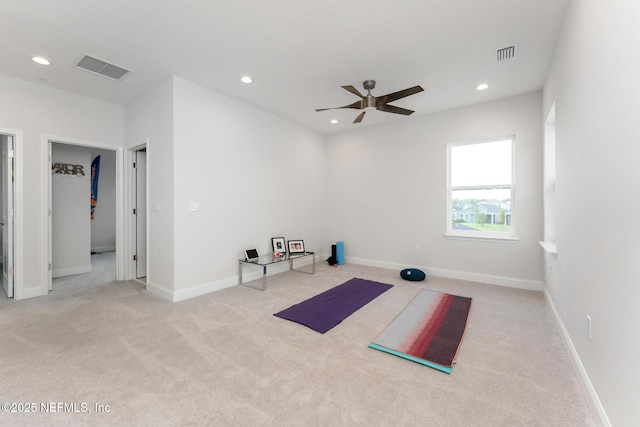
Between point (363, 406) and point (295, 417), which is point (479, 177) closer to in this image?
point (363, 406)

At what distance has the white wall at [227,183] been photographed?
3.61 metres

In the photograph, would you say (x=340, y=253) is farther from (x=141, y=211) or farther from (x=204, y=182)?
(x=141, y=211)

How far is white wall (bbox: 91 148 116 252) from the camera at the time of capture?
6945 millimetres

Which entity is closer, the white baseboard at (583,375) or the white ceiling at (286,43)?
the white baseboard at (583,375)

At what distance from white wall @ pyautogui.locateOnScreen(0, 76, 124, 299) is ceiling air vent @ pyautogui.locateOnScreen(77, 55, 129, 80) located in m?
1.08

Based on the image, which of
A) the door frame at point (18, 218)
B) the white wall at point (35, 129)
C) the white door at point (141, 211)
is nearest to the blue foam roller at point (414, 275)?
the white door at point (141, 211)

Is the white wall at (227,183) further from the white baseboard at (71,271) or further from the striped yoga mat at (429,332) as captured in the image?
the white baseboard at (71,271)

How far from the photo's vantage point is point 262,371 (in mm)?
2027

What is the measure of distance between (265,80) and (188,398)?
348 centimetres

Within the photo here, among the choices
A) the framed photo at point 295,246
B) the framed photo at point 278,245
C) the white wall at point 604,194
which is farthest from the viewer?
the framed photo at point 295,246

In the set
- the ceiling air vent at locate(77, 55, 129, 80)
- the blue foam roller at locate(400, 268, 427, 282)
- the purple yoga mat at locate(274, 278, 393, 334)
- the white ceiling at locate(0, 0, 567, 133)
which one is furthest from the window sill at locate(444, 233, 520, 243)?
the ceiling air vent at locate(77, 55, 129, 80)

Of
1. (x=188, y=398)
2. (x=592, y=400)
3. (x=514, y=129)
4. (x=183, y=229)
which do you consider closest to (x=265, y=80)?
(x=183, y=229)

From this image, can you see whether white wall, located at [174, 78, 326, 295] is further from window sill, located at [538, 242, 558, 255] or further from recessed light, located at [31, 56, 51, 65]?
window sill, located at [538, 242, 558, 255]

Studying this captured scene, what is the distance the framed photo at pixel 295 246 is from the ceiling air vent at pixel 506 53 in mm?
3971
